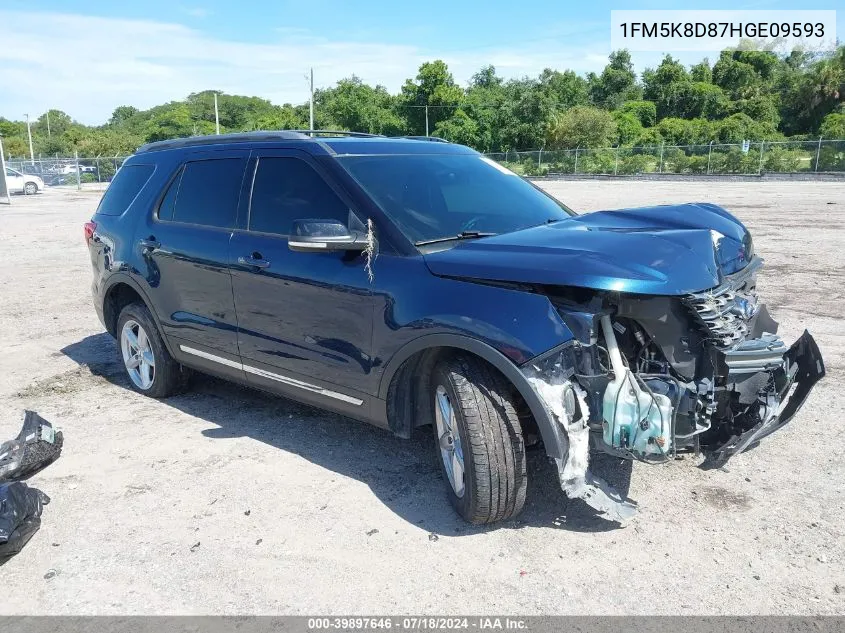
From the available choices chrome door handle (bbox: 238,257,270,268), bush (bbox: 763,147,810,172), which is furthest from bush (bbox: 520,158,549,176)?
chrome door handle (bbox: 238,257,270,268)

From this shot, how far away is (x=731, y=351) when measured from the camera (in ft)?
10.4

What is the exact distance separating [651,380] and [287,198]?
236 cm

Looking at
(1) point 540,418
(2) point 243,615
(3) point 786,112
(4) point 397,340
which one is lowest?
(2) point 243,615

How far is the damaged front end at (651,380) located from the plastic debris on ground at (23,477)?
2.50 metres

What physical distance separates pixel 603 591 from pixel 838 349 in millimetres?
4219

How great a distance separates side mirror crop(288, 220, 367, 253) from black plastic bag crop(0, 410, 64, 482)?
6.65ft

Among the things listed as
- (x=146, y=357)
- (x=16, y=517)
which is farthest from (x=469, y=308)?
(x=146, y=357)

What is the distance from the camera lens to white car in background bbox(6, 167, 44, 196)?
3603cm

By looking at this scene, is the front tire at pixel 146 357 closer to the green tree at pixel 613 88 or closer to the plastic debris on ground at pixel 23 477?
the plastic debris on ground at pixel 23 477

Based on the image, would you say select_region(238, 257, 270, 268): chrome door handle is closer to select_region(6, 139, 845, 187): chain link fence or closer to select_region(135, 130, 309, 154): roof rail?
select_region(135, 130, 309, 154): roof rail

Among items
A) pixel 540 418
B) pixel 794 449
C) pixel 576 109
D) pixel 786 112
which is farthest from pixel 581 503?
pixel 786 112

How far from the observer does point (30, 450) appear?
411 centimetres

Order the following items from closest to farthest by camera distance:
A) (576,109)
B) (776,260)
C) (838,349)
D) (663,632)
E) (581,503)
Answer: (663,632) → (581,503) → (838,349) → (776,260) → (576,109)

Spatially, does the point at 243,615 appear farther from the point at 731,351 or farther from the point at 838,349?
the point at 838,349
